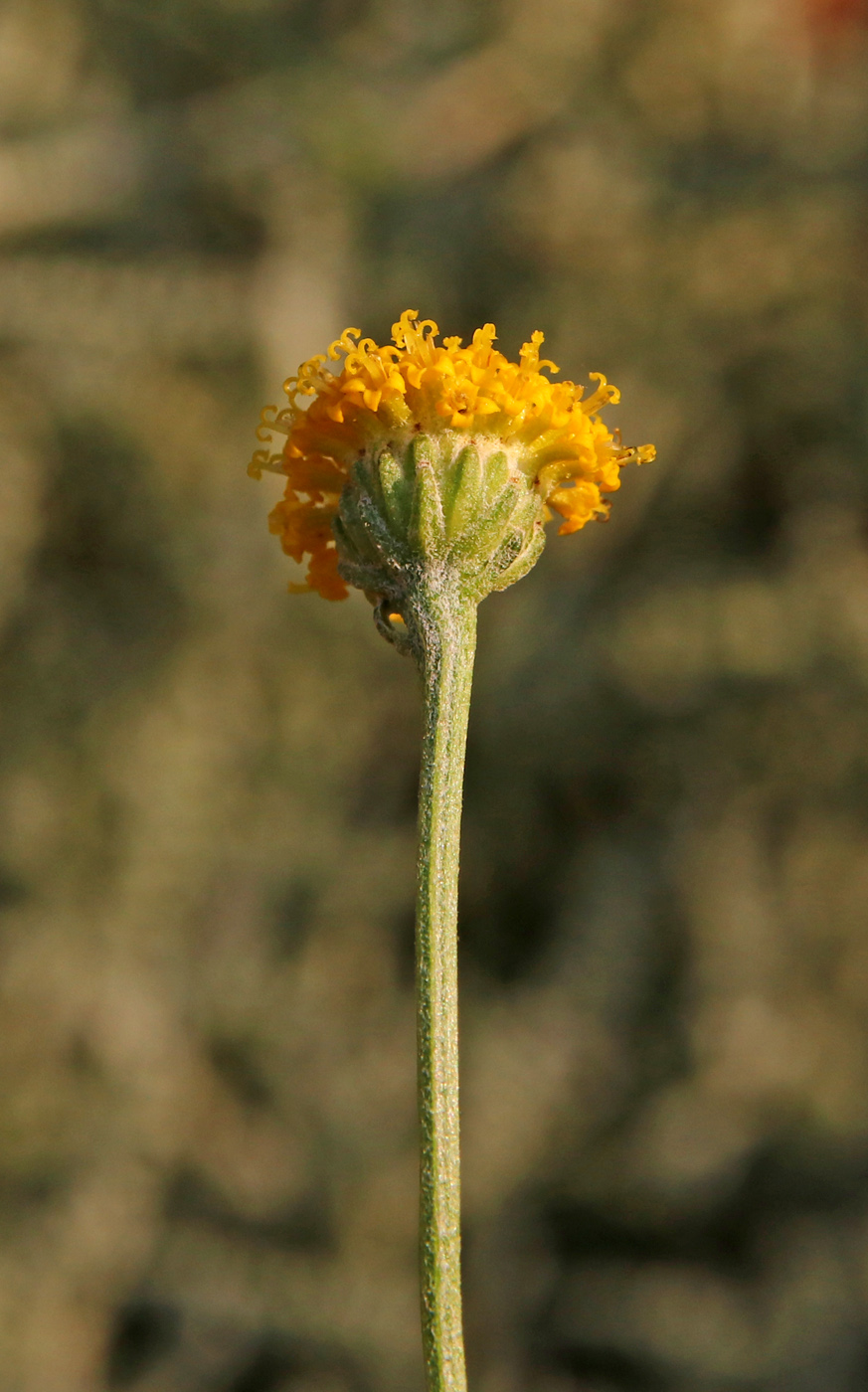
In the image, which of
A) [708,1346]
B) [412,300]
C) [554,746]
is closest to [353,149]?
[412,300]

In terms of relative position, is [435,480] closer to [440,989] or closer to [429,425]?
[429,425]

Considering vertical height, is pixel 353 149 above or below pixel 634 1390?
above

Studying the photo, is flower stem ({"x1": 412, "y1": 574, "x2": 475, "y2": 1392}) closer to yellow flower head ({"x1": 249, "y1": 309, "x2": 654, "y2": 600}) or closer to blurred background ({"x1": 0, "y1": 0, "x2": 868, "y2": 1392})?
yellow flower head ({"x1": 249, "y1": 309, "x2": 654, "y2": 600})

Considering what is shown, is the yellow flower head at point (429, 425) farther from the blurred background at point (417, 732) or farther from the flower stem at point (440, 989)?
the blurred background at point (417, 732)

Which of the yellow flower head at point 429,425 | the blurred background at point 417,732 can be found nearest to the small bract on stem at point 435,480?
the yellow flower head at point 429,425

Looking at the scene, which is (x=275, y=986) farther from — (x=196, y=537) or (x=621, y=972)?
(x=196, y=537)

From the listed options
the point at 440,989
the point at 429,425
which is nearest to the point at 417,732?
the point at 429,425
